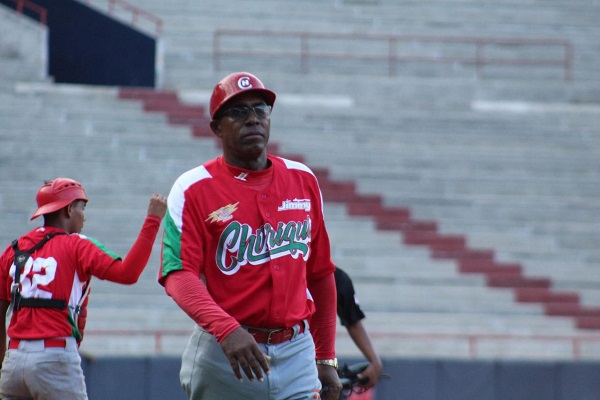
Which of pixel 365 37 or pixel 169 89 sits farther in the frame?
pixel 365 37

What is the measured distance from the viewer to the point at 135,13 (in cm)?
1772

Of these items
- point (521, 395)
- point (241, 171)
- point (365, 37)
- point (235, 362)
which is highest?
point (365, 37)

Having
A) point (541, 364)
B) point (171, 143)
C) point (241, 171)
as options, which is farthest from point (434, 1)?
point (241, 171)

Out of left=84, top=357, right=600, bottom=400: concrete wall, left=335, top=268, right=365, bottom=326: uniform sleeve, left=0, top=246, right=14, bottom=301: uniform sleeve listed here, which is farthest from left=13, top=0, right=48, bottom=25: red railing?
left=0, top=246, right=14, bottom=301: uniform sleeve

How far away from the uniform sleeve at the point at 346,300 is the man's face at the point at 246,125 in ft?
7.14

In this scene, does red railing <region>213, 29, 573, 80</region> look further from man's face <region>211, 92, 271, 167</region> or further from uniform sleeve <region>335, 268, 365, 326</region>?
man's face <region>211, 92, 271, 167</region>

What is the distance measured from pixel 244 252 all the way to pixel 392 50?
14.6 m

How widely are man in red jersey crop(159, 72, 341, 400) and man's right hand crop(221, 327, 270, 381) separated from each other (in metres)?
0.19

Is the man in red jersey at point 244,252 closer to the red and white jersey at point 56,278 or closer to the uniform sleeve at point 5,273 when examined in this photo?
the red and white jersey at point 56,278

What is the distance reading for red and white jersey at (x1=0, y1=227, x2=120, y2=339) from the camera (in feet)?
17.5

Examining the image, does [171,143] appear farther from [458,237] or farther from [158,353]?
[158,353]

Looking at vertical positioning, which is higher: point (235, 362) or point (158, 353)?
point (235, 362)

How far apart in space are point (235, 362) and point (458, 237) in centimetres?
1033

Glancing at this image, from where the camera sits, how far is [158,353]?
1018 centimetres
